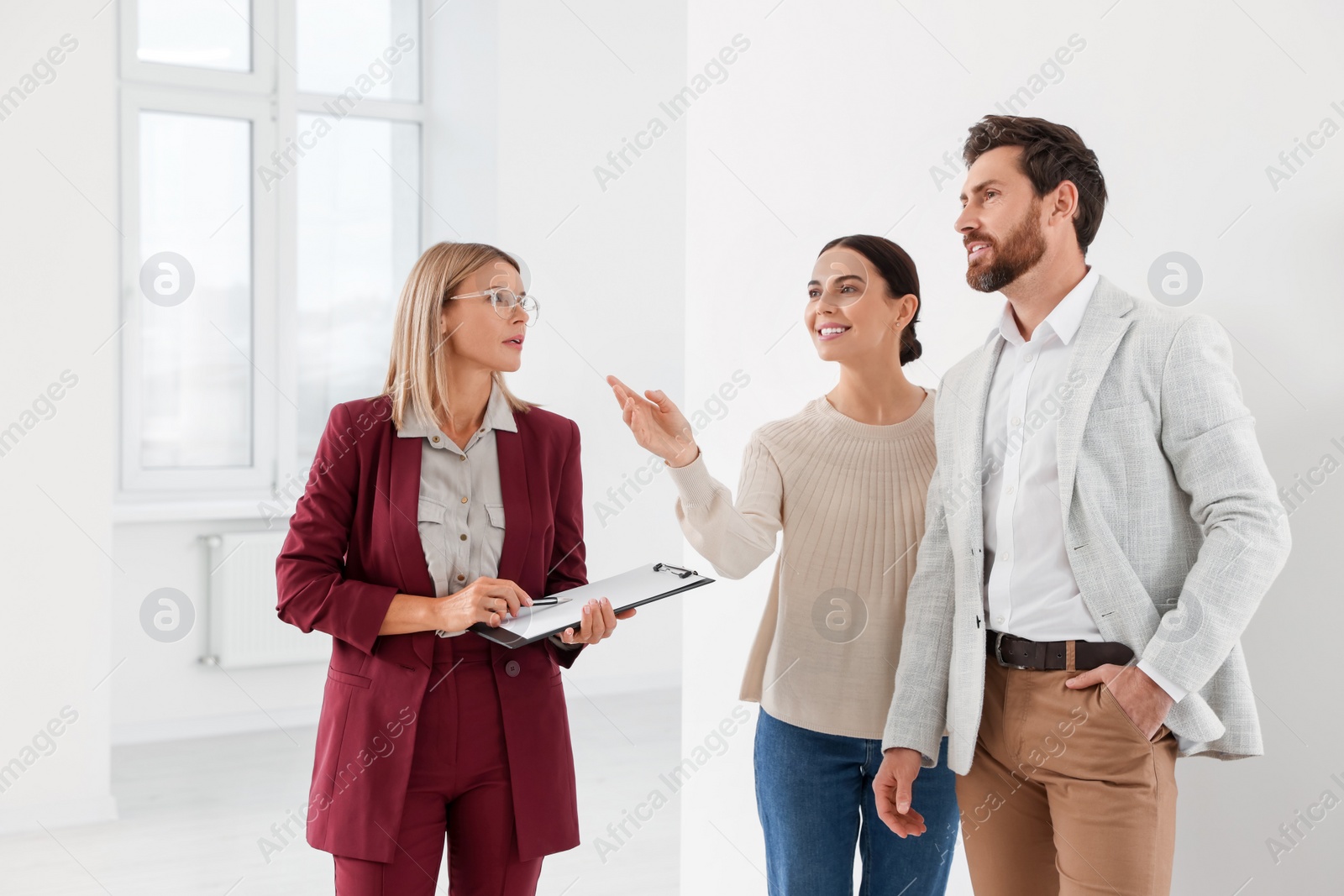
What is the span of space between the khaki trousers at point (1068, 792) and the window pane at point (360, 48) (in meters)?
5.00

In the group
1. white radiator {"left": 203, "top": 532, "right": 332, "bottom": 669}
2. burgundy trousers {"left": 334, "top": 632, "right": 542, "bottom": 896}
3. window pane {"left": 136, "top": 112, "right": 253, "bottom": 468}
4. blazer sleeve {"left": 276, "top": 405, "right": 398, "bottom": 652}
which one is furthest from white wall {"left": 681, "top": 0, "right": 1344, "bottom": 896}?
window pane {"left": 136, "top": 112, "right": 253, "bottom": 468}

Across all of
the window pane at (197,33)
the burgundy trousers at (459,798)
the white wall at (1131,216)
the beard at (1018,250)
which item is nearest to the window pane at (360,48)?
the window pane at (197,33)

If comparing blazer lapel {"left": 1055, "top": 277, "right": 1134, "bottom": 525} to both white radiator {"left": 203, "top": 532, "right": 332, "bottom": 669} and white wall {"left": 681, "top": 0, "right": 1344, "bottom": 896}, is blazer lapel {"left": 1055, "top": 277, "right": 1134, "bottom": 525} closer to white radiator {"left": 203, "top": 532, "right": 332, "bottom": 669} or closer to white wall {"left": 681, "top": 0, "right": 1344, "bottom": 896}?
white wall {"left": 681, "top": 0, "right": 1344, "bottom": 896}

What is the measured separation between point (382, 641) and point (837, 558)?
0.76 meters

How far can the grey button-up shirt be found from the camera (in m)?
1.60

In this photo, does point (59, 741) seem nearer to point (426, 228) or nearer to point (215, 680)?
point (215, 680)

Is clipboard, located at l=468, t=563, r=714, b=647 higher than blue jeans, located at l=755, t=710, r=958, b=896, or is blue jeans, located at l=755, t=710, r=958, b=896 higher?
clipboard, located at l=468, t=563, r=714, b=647

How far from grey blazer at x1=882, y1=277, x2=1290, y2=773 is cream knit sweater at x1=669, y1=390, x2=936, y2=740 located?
0.77ft

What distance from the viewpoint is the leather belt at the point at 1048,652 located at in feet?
4.41

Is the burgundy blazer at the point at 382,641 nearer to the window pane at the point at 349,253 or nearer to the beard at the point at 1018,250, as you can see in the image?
the beard at the point at 1018,250

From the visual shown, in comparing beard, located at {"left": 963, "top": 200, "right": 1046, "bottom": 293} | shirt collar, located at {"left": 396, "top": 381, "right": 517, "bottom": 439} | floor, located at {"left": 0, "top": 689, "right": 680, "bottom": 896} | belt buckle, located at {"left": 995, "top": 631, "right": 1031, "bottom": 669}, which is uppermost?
beard, located at {"left": 963, "top": 200, "right": 1046, "bottom": 293}

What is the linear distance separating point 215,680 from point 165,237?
83.8 inches

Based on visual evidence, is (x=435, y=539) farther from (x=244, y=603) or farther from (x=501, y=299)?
(x=244, y=603)

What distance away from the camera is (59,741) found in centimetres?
367
